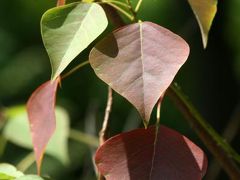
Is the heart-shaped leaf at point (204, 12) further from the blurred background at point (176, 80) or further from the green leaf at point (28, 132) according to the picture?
the blurred background at point (176, 80)

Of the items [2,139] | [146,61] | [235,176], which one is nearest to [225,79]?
[2,139]

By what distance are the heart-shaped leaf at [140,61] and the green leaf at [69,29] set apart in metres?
0.01

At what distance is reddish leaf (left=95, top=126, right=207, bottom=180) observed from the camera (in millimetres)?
593

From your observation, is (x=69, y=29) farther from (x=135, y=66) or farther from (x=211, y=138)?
(x=211, y=138)

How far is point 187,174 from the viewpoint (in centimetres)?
59

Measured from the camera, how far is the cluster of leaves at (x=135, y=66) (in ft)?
1.83

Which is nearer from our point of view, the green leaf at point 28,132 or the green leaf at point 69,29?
the green leaf at point 69,29

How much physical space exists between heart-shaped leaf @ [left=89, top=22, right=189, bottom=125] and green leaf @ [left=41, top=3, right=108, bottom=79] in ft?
0.05

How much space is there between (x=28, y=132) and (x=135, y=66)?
0.76 m

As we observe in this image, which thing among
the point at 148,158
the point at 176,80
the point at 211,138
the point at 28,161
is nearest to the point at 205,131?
the point at 211,138

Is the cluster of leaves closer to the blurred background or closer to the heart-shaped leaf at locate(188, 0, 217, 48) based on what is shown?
the heart-shaped leaf at locate(188, 0, 217, 48)

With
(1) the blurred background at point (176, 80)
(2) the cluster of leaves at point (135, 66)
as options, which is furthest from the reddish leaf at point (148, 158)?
(1) the blurred background at point (176, 80)

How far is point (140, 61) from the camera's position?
0.58m

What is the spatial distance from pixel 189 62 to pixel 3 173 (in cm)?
211
